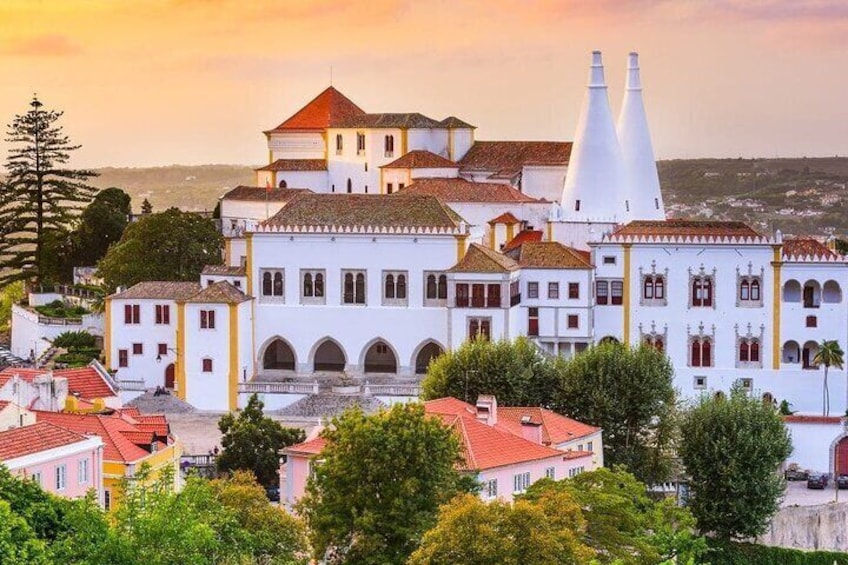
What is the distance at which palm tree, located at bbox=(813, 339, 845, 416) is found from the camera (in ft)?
218

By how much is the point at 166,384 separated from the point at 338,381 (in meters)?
5.42

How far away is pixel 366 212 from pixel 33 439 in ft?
94.4

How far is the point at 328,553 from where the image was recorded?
43594mm

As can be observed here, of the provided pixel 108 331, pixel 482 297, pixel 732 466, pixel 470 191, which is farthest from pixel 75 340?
pixel 732 466

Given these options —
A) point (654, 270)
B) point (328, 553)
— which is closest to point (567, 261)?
point (654, 270)

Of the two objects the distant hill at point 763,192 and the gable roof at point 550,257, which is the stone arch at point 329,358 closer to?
the gable roof at point 550,257

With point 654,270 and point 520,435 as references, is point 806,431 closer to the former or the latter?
point 654,270

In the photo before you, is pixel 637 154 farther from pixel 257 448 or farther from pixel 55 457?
pixel 55 457

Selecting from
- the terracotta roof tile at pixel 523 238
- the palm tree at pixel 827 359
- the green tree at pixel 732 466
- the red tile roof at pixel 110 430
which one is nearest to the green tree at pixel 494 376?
the green tree at pixel 732 466

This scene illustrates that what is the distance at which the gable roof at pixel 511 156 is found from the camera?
266 feet

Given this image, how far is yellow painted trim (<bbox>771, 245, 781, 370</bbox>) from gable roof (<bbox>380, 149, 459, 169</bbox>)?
674 inches

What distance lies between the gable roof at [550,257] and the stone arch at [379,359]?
5183 millimetres

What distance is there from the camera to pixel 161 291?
230ft

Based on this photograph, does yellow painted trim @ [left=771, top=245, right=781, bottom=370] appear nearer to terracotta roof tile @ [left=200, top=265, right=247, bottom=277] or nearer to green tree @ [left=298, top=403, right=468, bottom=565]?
terracotta roof tile @ [left=200, top=265, right=247, bottom=277]
